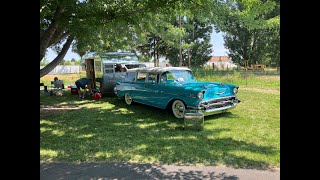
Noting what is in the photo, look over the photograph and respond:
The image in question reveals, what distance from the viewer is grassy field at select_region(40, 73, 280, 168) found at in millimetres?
4934

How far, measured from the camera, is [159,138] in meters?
6.29

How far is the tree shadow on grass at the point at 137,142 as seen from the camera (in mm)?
4922

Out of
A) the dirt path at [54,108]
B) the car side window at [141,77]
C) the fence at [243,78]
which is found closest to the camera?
the car side window at [141,77]

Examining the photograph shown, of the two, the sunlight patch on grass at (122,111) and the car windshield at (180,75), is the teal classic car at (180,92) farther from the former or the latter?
the sunlight patch on grass at (122,111)

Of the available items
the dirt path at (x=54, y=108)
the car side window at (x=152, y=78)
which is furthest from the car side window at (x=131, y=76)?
the dirt path at (x=54, y=108)

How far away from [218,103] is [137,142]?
317 cm

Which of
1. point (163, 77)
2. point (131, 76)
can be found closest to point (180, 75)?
point (163, 77)

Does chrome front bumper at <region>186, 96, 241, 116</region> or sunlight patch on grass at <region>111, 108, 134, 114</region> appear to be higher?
chrome front bumper at <region>186, 96, 241, 116</region>

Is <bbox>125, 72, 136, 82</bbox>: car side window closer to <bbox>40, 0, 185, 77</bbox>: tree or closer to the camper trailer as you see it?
the camper trailer

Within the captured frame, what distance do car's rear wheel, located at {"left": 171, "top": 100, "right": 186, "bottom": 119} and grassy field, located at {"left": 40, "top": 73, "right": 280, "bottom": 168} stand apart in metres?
0.20

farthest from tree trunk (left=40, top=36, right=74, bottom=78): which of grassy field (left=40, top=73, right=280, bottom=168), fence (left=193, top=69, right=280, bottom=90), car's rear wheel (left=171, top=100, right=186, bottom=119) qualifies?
fence (left=193, top=69, right=280, bottom=90)

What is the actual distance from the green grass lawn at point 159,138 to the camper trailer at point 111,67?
4.39 metres
